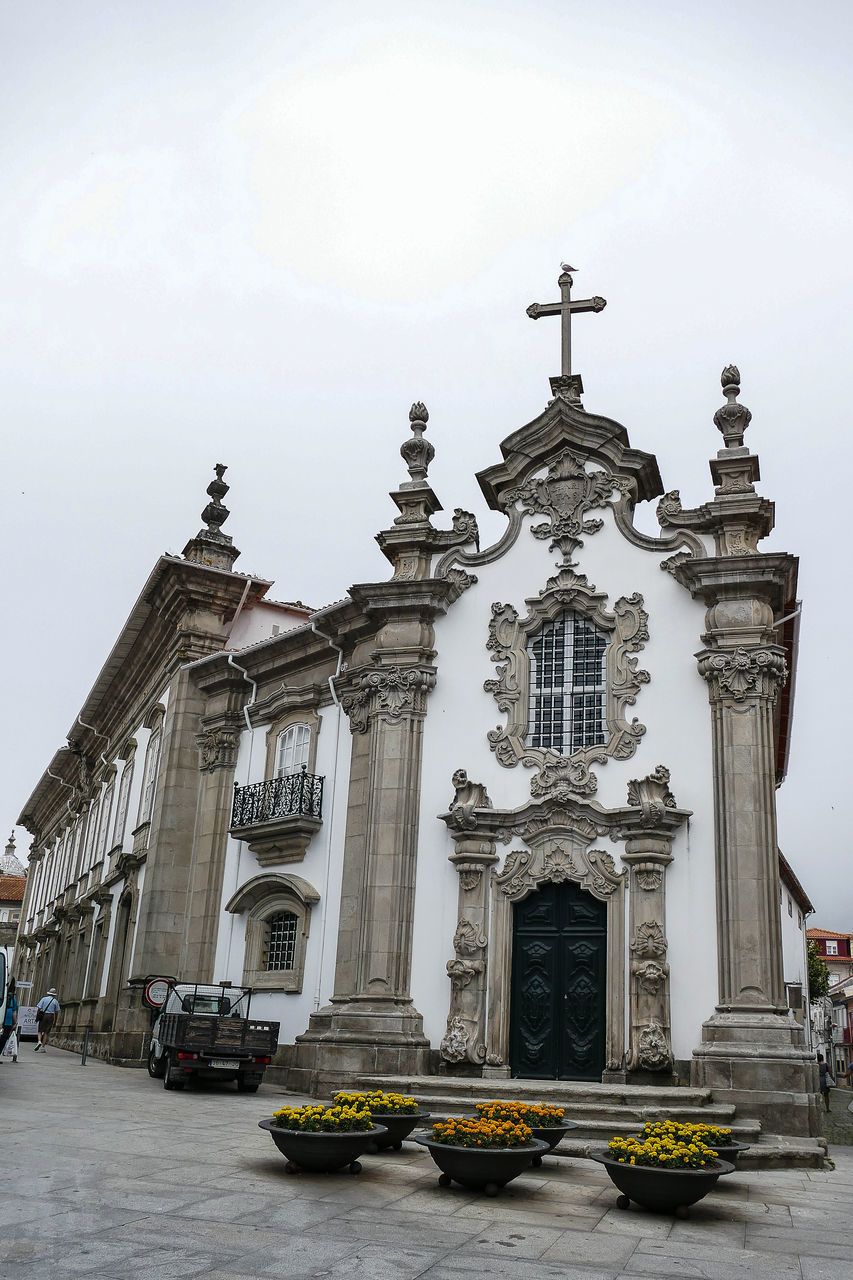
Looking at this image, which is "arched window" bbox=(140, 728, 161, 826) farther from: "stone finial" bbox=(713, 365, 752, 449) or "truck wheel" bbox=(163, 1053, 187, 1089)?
"stone finial" bbox=(713, 365, 752, 449)

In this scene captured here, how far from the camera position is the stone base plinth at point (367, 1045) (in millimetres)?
16641

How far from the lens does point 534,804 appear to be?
→ 1741cm

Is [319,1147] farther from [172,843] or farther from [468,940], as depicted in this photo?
[172,843]

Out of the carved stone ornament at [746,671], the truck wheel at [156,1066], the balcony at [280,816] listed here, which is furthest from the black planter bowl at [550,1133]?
the truck wheel at [156,1066]

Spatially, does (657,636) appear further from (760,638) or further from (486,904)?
(486,904)

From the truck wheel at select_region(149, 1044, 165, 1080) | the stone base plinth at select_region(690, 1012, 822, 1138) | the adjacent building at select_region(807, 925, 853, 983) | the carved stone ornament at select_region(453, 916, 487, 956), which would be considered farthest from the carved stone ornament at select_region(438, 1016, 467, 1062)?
the adjacent building at select_region(807, 925, 853, 983)

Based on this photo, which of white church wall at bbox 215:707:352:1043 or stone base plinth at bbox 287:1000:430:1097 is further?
white church wall at bbox 215:707:352:1043

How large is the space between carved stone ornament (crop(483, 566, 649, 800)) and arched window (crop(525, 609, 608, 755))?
15 centimetres

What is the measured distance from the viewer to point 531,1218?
28.3ft

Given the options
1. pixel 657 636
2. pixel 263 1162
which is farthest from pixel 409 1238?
pixel 657 636

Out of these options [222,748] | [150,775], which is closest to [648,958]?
[222,748]

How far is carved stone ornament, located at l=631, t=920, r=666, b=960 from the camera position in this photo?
15.9 meters

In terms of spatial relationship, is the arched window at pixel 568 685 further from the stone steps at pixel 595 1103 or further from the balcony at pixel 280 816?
the stone steps at pixel 595 1103

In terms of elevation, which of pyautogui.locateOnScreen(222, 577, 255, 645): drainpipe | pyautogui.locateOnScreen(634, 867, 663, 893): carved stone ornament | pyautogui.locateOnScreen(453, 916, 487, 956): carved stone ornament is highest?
pyautogui.locateOnScreen(222, 577, 255, 645): drainpipe
